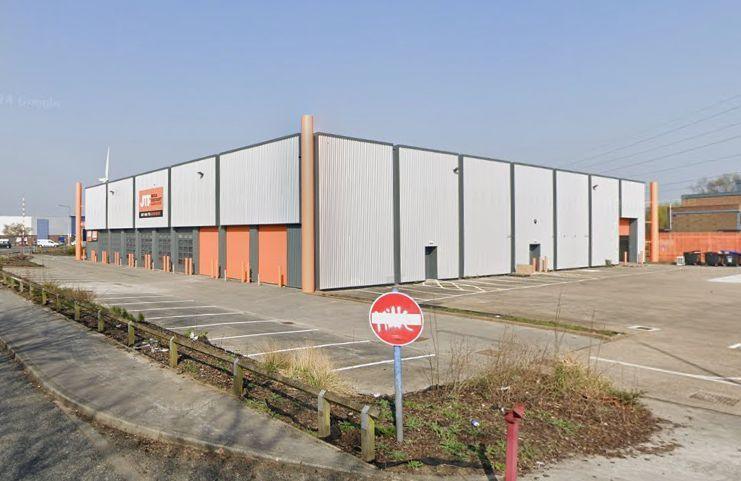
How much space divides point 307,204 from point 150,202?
21426 mm

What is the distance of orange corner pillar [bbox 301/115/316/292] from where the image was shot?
23219 millimetres

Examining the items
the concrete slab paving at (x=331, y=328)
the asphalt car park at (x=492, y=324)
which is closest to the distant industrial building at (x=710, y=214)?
the asphalt car park at (x=492, y=324)

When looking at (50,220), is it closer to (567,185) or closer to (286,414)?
(567,185)

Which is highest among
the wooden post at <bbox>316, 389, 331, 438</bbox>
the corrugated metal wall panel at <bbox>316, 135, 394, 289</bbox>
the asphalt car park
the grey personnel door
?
the corrugated metal wall panel at <bbox>316, 135, 394, 289</bbox>

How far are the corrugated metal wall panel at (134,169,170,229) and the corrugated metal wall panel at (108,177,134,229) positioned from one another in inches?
53.6

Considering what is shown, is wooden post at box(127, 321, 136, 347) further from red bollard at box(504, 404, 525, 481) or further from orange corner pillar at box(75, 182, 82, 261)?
orange corner pillar at box(75, 182, 82, 261)

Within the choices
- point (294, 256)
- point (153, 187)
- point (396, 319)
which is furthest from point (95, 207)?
point (396, 319)

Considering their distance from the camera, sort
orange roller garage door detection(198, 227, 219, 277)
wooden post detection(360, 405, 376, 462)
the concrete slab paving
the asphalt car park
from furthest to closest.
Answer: orange roller garage door detection(198, 227, 219, 277) < the concrete slab paving < the asphalt car park < wooden post detection(360, 405, 376, 462)

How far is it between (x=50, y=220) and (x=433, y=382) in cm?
16242

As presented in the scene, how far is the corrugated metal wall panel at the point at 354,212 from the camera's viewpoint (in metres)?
23.9

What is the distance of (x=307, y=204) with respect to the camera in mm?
23297

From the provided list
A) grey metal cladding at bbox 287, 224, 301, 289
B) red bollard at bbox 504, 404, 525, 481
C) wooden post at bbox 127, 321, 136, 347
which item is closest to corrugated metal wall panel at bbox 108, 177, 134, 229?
grey metal cladding at bbox 287, 224, 301, 289

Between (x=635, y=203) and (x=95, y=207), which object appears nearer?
(x=635, y=203)

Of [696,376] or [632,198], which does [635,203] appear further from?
[696,376]
